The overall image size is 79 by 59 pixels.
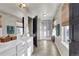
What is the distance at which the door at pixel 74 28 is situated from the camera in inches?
73.9

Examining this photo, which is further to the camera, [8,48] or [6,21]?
[6,21]

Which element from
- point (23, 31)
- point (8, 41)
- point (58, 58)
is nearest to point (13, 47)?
point (8, 41)

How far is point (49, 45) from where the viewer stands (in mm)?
2617

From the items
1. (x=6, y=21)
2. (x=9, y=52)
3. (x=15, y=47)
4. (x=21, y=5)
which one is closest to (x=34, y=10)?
(x=21, y=5)

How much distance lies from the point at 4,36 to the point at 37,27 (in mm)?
810

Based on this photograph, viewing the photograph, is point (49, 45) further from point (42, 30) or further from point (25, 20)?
point (25, 20)

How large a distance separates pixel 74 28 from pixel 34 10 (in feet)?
2.72

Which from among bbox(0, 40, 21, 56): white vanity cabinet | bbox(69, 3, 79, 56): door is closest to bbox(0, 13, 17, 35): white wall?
bbox(0, 40, 21, 56): white vanity cabinet

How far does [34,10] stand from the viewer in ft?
7.72

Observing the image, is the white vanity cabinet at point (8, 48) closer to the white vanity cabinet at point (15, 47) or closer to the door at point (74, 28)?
the white vanity cabinet at point (15, 47)

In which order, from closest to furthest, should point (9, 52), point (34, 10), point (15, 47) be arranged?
point (9, 52) → point (15, 47) → point (34, 10)

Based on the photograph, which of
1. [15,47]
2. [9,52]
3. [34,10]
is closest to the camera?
[9,52]

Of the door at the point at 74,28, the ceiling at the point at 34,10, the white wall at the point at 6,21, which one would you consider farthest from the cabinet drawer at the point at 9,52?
the door at the point at 74,28

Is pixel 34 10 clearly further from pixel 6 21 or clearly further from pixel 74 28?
pixel 74 28
